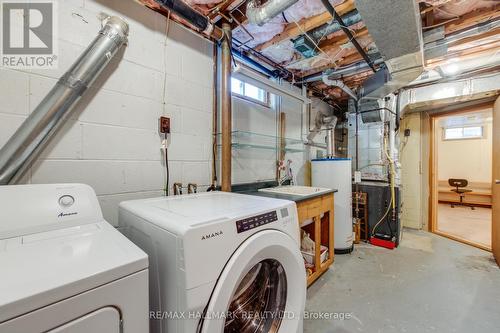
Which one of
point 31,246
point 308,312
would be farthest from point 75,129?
point 308,312

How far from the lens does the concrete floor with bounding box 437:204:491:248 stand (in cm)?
324

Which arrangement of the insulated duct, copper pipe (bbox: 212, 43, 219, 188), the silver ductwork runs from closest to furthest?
the insulated duct
copper pipe (bbox: 212, 43, 219, 188)
the silver ductwork

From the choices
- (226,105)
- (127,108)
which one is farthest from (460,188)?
(127,108)

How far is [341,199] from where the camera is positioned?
2.73 m

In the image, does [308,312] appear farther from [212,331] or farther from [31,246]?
[31,246]

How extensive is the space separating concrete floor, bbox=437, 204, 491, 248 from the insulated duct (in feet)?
9.02

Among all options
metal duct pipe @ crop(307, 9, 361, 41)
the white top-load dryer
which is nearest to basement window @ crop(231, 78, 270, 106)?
metal duct pipe @ crop(307, 9, 361, 41)

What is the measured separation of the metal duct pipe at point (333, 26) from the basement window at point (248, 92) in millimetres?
718

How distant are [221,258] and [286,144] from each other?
7.12ft

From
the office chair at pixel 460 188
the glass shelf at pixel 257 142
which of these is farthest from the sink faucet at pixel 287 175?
the office chair at pixel 460 188

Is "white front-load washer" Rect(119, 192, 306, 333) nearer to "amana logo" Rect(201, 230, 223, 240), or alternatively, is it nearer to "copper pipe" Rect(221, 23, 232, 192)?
"amana logo" Rect(201, 230, 223, 240)

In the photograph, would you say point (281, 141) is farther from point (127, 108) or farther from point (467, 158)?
point (467, 158)

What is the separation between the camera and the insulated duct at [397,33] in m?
1.32

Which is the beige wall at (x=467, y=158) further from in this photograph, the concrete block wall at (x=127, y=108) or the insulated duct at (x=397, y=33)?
the concrete block wall at (x=127, y=108)
